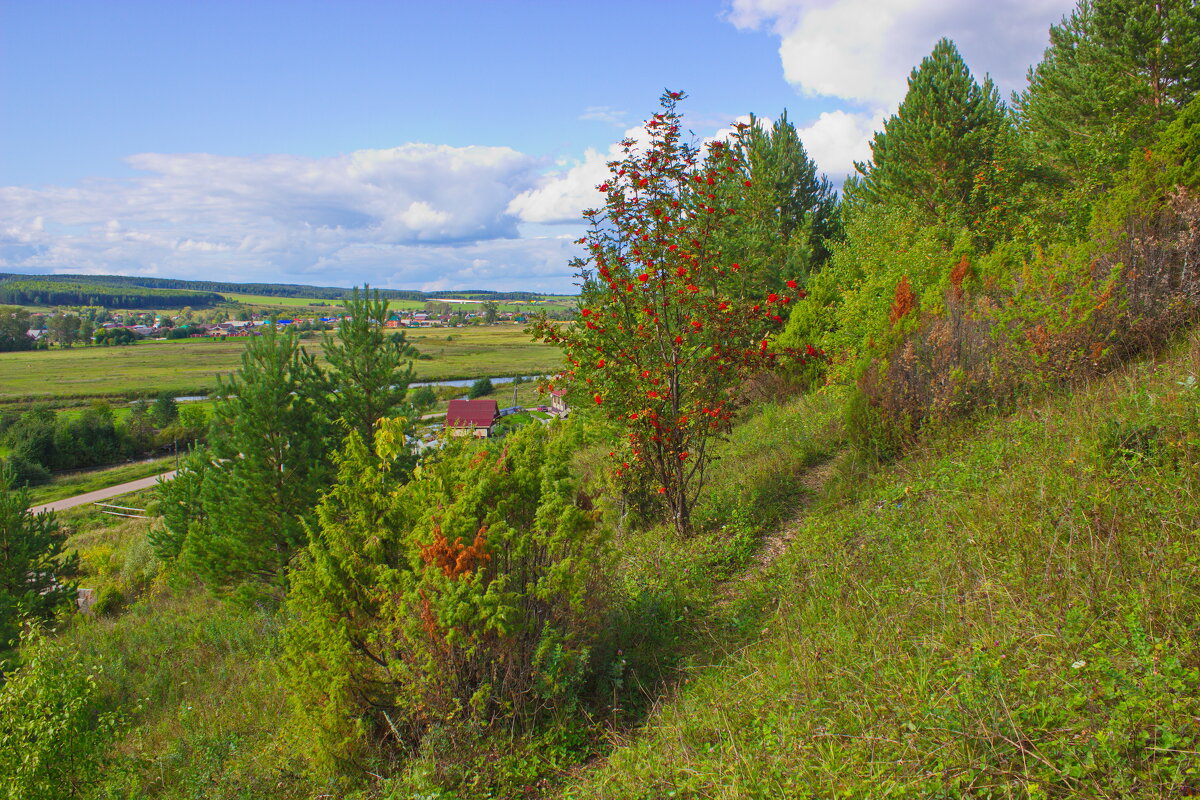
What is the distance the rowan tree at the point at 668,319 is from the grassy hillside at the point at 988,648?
6.65ft

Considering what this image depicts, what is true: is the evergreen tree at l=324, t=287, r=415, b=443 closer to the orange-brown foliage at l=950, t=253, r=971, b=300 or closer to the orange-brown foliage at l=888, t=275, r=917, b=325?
the orange-brown foliage at l=888, t=275, r=917, b=325

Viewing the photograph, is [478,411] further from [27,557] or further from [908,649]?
[908,649]

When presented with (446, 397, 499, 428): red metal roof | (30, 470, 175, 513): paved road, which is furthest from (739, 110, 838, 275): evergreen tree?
(30, 470, 175, 513): paved road

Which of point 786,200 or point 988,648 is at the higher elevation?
point 786,200

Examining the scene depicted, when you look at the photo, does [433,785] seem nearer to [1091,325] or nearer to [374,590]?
[374,590]

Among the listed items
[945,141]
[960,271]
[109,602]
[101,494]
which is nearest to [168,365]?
[101,494]

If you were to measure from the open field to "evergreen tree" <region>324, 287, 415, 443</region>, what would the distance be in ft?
161

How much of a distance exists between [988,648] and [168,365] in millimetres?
116851

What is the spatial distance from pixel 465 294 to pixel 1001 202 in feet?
595

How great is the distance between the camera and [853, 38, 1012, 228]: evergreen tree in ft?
58.6

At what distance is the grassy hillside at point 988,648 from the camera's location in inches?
87.0

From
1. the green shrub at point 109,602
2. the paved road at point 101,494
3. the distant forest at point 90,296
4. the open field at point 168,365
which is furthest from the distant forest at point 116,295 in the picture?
the green shrub at point 109,602

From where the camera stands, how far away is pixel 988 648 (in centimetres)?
274

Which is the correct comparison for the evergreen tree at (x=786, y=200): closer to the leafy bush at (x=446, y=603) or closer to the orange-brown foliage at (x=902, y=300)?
the orange-brown foliage at (x=902, y=300)
